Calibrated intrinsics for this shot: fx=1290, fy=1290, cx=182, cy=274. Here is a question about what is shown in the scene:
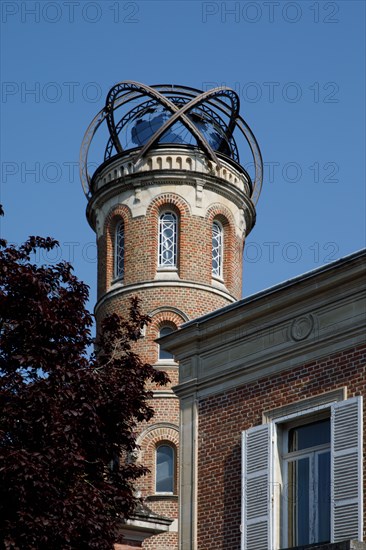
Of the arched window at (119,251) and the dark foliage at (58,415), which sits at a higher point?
the arched window at (119,251)

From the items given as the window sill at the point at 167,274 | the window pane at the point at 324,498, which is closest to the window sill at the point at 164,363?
the window sill at the point at 167,274

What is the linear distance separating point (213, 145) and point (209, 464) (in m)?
24.1

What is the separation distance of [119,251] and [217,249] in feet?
10.4

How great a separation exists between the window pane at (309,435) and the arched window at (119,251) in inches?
885

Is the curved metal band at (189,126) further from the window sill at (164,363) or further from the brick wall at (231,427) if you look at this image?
the brick wall at (231,427)

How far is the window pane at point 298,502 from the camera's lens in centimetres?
1800

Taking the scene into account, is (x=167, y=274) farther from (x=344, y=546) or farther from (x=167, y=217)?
(x=344, y=546)

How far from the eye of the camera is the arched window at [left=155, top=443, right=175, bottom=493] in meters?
38.0

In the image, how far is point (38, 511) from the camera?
17.7 metres

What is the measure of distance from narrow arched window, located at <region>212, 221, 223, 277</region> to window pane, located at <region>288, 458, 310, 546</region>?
2290cm

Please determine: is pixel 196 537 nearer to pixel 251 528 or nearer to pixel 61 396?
pixel 251 528

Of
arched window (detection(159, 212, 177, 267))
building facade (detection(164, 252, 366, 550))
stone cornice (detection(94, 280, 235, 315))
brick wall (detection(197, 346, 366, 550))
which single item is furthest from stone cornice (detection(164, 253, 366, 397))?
arched window (detection(159, 212, 177, 267))

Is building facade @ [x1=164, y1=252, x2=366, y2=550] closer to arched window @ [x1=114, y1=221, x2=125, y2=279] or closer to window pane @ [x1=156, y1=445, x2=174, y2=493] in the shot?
window pane @ [x1=156, y1=445, x2=174, y2=493]

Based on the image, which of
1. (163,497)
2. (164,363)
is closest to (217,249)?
(164,363)
